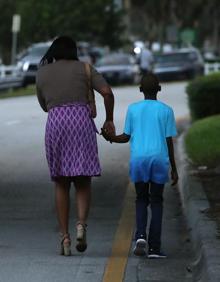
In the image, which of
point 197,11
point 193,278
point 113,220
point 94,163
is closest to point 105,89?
point 94,163

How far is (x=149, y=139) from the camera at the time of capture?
789cm

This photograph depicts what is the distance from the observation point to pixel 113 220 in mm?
10273

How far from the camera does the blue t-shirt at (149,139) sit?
7.86m

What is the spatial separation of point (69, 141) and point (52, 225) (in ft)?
7.19

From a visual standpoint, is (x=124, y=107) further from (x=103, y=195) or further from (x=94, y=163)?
(x=94, y=163)

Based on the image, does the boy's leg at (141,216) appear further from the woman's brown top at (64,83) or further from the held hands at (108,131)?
the woman's brown top at (64,83)

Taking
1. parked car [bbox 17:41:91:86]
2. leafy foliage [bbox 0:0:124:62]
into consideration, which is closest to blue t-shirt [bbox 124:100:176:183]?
parked car [bbox 17:41:91:86]

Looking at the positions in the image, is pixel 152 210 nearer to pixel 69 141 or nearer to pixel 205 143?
pixel 69 141

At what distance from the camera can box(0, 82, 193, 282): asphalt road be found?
298 inches

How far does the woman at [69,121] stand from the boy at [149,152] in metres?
0.24

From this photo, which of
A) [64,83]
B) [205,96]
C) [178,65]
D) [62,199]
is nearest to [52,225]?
[62,199]

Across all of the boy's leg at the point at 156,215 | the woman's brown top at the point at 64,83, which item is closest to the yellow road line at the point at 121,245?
the boy's leg at the point at 156,215

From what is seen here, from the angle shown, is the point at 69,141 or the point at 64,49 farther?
the point at 64,49

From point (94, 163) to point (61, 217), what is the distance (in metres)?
0.58
